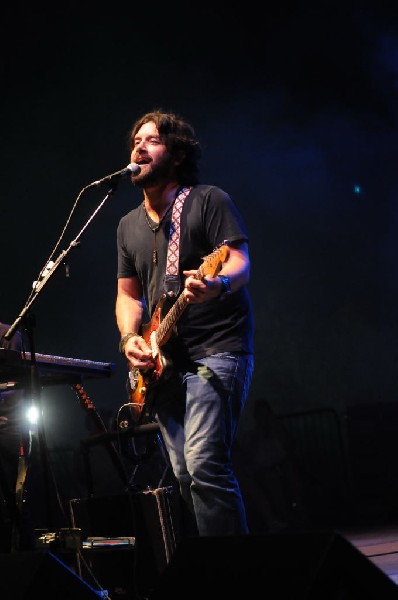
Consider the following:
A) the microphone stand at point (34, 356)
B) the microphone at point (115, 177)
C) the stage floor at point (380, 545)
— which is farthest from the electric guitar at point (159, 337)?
the stage floor at point (380, 545)

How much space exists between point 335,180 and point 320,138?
552mm

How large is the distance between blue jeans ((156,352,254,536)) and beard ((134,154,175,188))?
993 mm

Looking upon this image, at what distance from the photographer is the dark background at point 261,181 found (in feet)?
26.2

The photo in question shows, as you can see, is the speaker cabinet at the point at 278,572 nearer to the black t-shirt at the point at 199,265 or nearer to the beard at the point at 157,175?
the black t-shirt at the point at 199,265

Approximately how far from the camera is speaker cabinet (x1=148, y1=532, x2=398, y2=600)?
1648mm

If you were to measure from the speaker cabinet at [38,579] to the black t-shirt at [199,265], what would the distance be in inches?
49.1

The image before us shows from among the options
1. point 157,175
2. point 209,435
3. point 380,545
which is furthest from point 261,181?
point 209,435

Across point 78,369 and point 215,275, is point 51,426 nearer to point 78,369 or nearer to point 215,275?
point 78,369

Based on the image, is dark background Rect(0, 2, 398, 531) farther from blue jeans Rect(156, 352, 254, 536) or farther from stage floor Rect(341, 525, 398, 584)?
blue jeans Rect(156, 352, 254, 536)

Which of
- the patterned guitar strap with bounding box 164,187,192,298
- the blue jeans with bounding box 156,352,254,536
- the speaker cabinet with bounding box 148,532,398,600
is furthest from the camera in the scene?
the patterned guitar strap with bounding box 164,187,192,298

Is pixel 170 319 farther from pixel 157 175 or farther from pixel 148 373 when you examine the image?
pixel 157 175

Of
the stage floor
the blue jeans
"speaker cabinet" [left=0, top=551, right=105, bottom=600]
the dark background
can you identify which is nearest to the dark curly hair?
the blue jeans

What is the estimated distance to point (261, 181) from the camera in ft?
29.7

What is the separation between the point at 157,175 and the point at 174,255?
477mm
